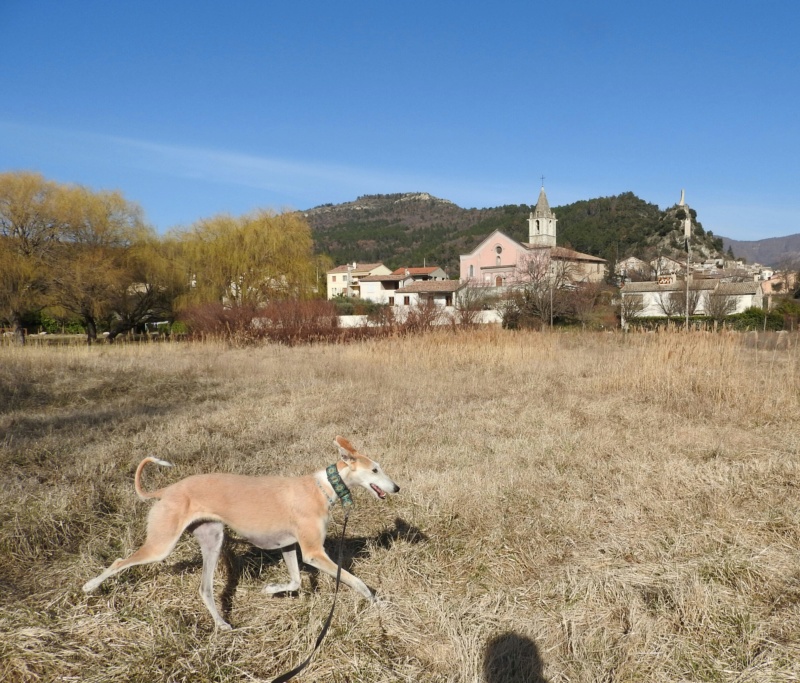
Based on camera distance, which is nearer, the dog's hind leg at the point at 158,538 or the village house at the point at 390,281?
the dog's hind leg at the point at 158,538

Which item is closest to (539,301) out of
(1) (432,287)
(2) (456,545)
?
(1) (432,287)

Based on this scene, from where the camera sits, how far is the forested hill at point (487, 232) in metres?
90.4

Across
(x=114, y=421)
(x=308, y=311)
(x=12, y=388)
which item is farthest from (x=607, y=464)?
(x=308, y=311)

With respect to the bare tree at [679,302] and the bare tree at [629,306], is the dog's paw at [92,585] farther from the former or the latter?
the bare tree at [679,302]

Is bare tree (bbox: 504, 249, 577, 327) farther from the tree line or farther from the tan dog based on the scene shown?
the tan dog

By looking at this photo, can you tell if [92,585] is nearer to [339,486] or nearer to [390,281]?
[339,486]

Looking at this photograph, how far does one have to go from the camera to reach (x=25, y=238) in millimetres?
30094

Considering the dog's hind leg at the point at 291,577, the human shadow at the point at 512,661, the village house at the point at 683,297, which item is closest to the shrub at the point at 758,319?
the village house at the point at 683,297

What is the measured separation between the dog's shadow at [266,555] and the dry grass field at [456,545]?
20 millimetres

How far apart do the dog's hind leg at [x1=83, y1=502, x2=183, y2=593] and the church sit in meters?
45.1

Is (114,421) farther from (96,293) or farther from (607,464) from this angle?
(96,293)

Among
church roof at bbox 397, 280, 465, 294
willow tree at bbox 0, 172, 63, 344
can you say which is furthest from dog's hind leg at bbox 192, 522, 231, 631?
church roof at bbox 397, 280, 465, 294

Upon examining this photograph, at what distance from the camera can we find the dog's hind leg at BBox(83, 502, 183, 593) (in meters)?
3.06

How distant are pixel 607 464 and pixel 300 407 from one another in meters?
5.25
